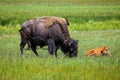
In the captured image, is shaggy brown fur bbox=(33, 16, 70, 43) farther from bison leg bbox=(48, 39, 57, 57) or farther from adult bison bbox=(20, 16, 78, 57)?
bison leg bbox=(48, 39, 57, 57)

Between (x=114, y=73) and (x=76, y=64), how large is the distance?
1.59 m

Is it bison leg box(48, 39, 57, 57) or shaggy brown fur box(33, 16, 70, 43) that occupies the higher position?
shaggy brown fur box(33, 16, 70, 43)

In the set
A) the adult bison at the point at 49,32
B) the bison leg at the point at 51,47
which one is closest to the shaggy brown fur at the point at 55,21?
the adult bison at the point at 49,32

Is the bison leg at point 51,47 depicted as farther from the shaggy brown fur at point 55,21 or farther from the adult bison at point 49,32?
the shaggy brown fur at point 55,21

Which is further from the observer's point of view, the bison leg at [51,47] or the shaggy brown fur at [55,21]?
the shaggy brown fur at [55,21]

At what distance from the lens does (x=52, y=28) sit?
15156 millimetres

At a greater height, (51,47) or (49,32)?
(49,32)

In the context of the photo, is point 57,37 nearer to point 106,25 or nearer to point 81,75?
point 81,75

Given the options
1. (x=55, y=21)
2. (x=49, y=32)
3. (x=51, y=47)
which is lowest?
(x=51, y=47)

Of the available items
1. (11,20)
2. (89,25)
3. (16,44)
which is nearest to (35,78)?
(16,44)

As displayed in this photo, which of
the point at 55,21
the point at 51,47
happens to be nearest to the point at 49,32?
the point at 55,21

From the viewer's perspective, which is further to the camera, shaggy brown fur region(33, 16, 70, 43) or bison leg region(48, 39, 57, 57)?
shaggy brown fur region(33, 16, 70, 43)

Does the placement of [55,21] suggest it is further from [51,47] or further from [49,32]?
[51,47]

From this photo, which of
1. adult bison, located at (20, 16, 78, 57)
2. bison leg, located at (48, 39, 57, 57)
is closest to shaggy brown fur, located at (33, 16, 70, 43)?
adult bison, located at (20, 16, 78, 57)
